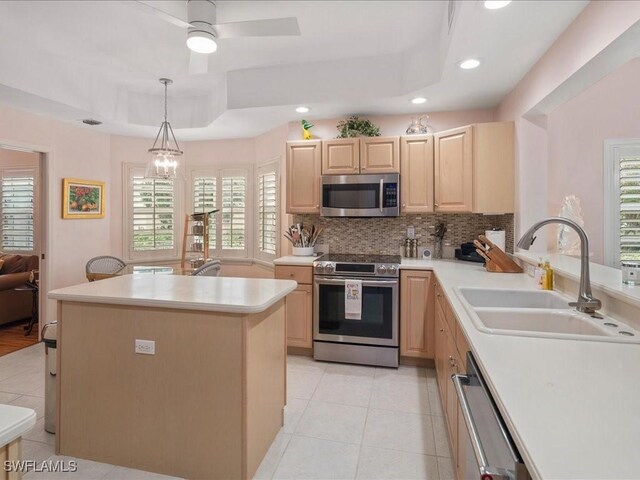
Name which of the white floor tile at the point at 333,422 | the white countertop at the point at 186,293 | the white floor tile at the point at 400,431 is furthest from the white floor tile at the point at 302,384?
the white countertop at the point at 186,293

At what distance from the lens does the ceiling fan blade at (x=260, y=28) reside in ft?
6.62

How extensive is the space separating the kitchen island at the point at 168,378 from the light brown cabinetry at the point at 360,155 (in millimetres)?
1954

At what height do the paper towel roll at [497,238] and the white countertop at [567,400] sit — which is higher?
the paper towel roll at [497,238]

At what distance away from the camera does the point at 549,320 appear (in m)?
1.70

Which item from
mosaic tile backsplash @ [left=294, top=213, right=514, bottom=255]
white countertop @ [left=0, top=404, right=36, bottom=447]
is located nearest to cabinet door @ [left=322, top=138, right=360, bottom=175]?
mosaic tile backsplash @ [left=294, top=213, right=514, bottom=255]

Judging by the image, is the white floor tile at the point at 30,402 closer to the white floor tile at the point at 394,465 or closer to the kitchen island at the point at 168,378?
the kitchen island at the point at 168,378

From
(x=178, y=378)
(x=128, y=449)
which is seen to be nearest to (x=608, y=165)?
(x=178, y=378)

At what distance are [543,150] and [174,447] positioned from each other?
3.29 m

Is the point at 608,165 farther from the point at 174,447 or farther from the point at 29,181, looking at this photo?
the point at 29,181

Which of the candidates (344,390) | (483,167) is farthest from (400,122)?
(344,390)

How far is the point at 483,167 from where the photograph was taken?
311 centimetres

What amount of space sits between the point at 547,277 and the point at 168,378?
2280mm

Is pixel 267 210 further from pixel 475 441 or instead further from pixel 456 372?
pixel 475 441

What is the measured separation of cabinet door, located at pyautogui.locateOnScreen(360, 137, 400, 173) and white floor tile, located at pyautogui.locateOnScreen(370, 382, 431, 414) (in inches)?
79.0
